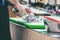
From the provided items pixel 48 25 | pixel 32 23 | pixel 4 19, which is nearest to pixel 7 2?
pixel 4 19

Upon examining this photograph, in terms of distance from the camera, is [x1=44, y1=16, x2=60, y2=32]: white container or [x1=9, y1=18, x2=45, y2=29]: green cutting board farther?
[x1=9, y1=18, x2=45, y2=29]: green cutting board

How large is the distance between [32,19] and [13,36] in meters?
0.24

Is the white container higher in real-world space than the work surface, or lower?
higher

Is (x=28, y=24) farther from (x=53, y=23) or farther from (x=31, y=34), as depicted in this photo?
(x=53, y=23)

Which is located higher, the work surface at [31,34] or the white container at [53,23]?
the white container at [53,23]

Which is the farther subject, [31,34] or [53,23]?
[31,34]

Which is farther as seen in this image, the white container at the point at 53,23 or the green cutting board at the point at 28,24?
the green cutting board at the point at 28,24

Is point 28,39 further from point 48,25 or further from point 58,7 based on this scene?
point 58,7

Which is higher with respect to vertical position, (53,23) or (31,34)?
(53,23)

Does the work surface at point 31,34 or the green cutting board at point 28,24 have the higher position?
the green cutting board at point 28,24

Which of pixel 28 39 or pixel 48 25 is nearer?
pixel 48 25

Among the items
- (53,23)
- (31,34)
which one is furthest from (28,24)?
(53,23)

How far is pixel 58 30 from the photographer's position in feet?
3.89

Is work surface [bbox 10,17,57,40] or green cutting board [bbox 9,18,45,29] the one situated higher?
green cutting board [bbox 9,18,45,29]
